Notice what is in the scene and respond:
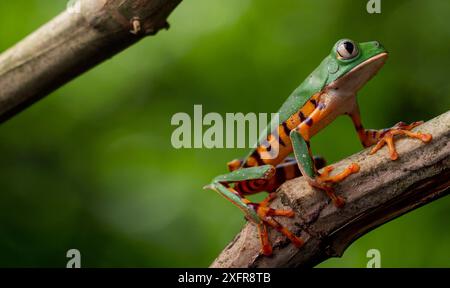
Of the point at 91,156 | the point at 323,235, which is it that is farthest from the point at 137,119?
the point at 323,235

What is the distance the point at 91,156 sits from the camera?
388cm

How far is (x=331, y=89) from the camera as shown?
244 centimetres

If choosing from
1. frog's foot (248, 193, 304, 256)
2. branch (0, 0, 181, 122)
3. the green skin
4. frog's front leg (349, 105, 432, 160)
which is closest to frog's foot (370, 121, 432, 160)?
frog's front leg (349, 105, 432, 160)

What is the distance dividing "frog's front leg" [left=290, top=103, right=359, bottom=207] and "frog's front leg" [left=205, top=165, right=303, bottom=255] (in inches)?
5.8

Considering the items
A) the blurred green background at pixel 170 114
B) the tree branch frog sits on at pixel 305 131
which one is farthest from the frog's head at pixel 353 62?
the blurred green background at pixel 170 114

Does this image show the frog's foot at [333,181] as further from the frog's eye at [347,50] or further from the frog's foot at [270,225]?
the frog's eye at [347,50]

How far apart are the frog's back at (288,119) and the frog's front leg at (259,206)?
7.0 inches

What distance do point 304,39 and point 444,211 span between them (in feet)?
4.20

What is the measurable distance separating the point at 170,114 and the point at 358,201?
79.3 inches

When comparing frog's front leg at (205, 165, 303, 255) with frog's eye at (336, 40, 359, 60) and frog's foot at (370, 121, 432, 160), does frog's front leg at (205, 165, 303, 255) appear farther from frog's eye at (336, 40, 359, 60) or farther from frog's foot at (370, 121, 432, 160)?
frog's eye at (336, 40, 359, 60)

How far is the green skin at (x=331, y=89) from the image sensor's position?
2330mm

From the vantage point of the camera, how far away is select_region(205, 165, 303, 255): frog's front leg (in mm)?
2102
